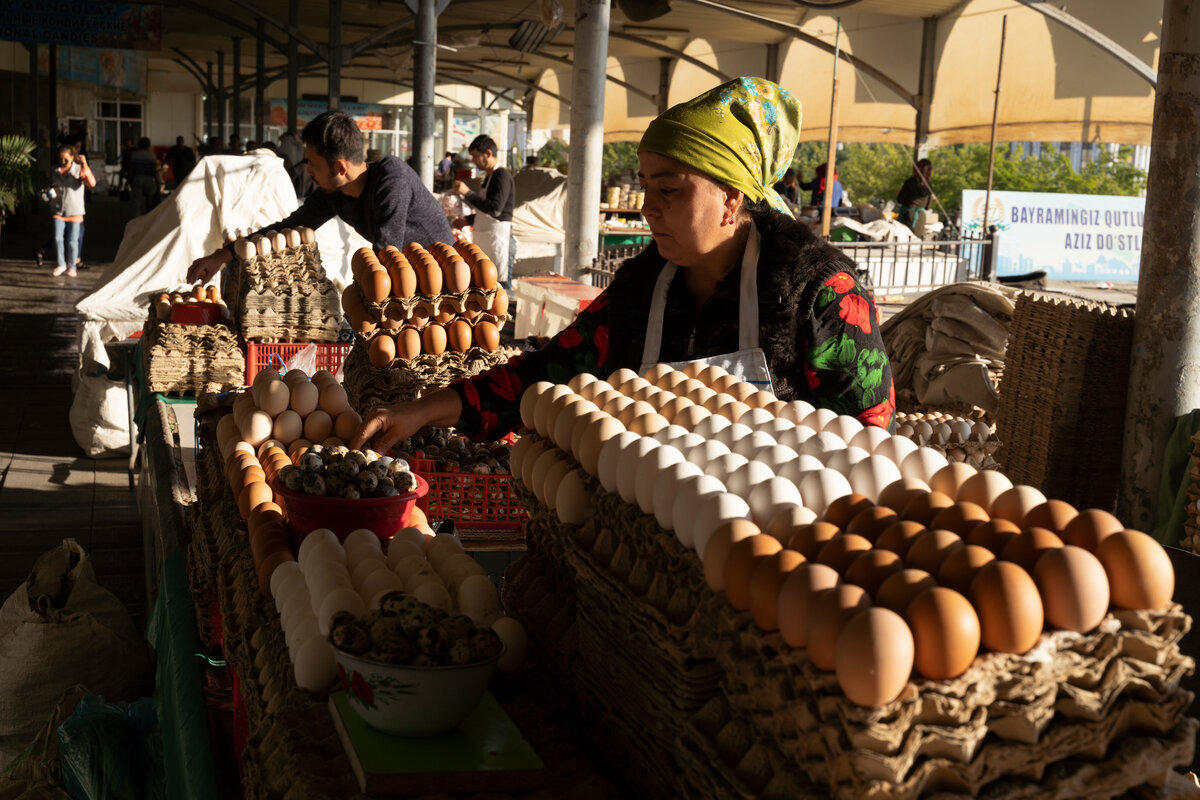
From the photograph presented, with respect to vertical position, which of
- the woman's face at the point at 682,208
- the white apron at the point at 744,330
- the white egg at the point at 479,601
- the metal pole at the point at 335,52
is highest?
the metal pole at the point at 335,52

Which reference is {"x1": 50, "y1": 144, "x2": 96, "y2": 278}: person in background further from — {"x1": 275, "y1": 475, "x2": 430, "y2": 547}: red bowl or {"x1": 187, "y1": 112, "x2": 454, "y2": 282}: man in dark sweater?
{"x1": 275, "y1": 475, "x2": 430, "y2": 547}: red bowl

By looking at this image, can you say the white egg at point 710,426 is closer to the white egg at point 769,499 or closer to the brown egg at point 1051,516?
the white egg at point 769,499

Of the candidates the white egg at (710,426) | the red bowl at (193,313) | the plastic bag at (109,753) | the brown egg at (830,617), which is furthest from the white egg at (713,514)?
the red bowl at (193,313)

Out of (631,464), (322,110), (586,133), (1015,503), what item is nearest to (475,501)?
(631,464)

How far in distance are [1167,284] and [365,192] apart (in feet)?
11.8

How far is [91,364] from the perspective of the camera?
7309 mm

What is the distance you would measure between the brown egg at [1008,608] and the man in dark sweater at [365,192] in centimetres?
421

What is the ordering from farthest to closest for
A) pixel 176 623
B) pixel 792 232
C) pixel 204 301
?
pixel 204 301, pixel 176 623, pixel 792 232

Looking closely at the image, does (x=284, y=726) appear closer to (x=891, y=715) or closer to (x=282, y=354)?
(x=891, y=715)

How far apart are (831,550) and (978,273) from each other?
11869 mm

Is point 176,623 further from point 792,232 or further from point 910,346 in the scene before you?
point 910,346

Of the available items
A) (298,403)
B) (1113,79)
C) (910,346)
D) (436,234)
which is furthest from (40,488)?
(1113,79)

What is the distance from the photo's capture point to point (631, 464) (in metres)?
1.45

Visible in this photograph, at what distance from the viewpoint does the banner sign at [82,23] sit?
17062mm
